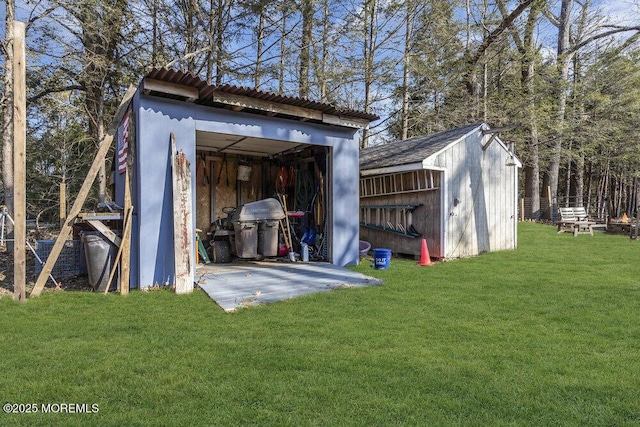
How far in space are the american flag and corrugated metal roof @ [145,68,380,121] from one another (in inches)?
40.6

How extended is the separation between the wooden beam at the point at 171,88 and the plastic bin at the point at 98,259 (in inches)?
83.6

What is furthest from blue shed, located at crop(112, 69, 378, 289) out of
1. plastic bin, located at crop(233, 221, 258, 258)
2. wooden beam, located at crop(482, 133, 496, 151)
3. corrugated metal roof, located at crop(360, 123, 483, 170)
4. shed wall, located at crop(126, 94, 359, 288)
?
wooden beam, located at crop(482, 133, 496, 151)

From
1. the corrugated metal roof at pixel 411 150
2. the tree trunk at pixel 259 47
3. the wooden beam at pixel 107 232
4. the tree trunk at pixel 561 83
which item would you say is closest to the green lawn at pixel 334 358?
the wooden beam at pixel 107 232

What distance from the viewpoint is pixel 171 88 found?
5.33 m

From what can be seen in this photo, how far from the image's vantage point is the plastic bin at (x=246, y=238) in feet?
24.2

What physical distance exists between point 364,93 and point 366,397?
1271 centimetres

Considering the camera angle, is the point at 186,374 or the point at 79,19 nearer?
the point at 186,374

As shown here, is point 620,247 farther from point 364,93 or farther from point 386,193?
point 364,93

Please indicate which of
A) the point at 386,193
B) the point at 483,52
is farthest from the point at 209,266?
the point at 483,52

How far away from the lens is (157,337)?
3459 mm

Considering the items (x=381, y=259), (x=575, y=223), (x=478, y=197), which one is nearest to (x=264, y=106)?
(x=381, y=259)

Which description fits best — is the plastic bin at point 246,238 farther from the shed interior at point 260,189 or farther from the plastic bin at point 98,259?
the plastic bin at point 98,259

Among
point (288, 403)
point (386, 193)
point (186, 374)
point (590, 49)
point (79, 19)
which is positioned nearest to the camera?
point (288, 403)

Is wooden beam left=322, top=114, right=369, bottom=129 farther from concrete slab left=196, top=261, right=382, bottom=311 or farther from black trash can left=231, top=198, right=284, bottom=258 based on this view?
concrete slab left=196, top=261, right=382, bottom=311
